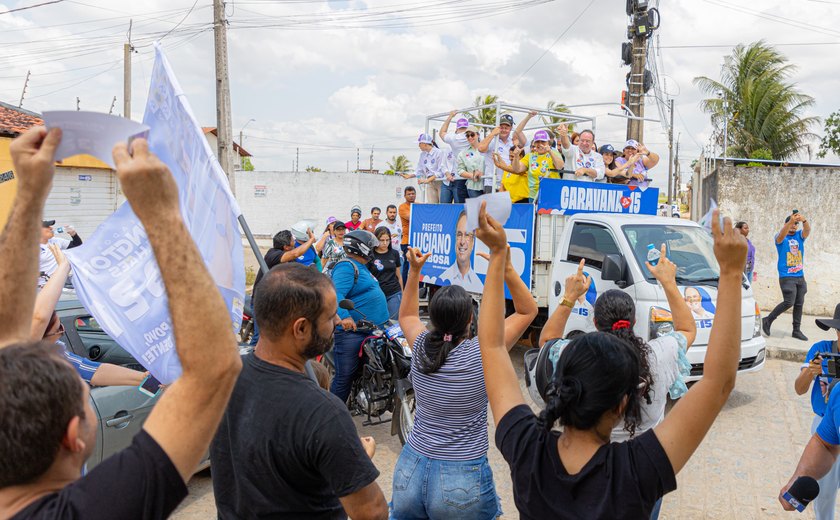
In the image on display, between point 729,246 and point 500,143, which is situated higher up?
point 500,143

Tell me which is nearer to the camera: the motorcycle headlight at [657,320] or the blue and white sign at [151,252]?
the blue and white sign at [151,252]

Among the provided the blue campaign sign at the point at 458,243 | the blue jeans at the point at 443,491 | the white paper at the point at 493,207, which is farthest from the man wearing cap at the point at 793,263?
the white paper at the point at 493,207

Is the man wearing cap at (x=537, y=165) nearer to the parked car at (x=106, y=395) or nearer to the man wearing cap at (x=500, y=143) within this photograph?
the man wearing cap at (x=500, y=143)

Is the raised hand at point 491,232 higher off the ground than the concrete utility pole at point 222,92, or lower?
lower

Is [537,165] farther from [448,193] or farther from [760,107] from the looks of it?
[760,107]

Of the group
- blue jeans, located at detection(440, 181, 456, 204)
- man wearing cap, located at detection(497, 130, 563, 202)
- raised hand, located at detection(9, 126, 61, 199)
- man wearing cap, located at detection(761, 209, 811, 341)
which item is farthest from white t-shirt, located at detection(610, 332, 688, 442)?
man wearing cap, located at detection(761, 209, 811, 341)

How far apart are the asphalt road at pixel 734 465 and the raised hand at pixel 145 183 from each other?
Result: 13.0 feet

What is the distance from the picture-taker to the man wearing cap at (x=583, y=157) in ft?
30.3

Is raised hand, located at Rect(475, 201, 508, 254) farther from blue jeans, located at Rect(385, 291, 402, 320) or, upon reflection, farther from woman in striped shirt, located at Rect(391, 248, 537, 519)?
blue jeans, located at Rect(385, 291, 402, 320)

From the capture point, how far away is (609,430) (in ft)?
6.01

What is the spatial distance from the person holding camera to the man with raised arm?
94 cm

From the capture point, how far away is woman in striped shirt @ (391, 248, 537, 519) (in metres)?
2.91

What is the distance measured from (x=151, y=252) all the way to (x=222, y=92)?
13107 millimetres

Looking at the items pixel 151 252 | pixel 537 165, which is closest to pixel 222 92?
pixel 537 165
